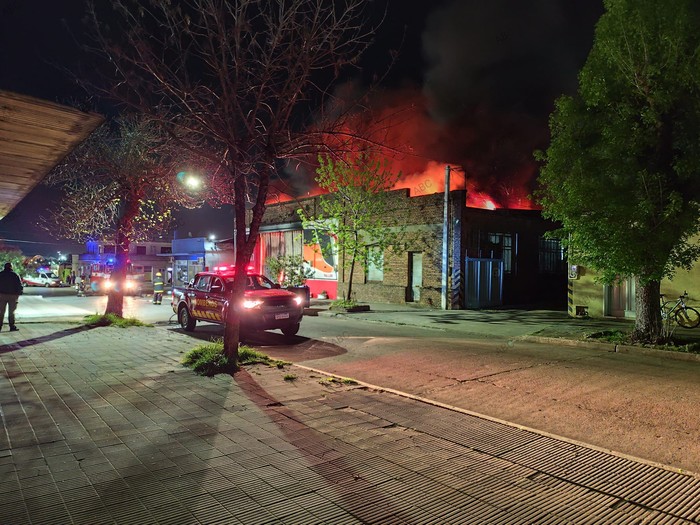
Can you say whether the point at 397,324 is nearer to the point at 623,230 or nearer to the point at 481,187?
the point at 623,230

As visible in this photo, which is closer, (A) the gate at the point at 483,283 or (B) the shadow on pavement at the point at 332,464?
(B) the shadow on pavement at the point at 332,464

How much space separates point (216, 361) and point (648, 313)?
9474 mm

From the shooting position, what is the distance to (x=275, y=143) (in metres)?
8.52

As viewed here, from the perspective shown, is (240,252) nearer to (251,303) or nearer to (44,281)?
(251,303)

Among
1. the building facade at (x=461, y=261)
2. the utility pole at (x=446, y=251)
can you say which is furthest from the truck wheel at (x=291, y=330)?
the utility pole at (x=446, y=251)

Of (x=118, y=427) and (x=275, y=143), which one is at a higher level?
(x=275, y=143)

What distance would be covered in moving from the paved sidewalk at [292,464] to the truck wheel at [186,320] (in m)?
7.23

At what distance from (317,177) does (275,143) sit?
13.5m

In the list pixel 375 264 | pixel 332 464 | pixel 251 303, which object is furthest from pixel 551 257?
pixel 332 464

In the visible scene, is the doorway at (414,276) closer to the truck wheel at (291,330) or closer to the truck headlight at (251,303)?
the truck wheel at (291,330)

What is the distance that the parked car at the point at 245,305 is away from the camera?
39.2 ft

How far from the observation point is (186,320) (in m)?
14.4

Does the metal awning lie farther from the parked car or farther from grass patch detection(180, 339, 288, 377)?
the parked car

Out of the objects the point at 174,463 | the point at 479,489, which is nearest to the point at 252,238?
the point at 174,463
